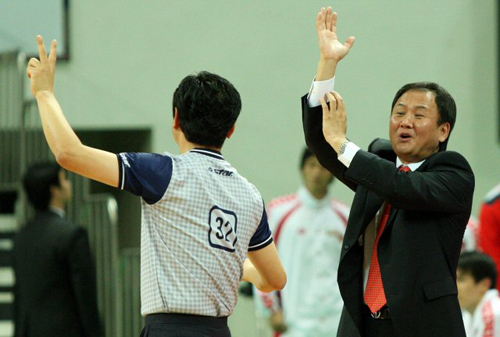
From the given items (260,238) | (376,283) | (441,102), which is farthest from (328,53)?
(376,283)

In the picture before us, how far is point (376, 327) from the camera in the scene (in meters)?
3.03

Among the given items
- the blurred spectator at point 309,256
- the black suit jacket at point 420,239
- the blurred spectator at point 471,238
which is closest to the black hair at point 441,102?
the black suit jacket at point 420,239

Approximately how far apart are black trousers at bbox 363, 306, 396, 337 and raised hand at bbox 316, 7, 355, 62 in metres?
0.80

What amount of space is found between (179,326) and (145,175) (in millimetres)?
425

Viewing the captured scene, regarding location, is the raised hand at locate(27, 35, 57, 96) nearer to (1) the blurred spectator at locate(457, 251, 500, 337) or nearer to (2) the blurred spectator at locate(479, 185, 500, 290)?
(1) the blurred spectator at locate(457, 251, 500, 337)

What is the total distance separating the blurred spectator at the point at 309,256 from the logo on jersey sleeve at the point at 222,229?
2443mm

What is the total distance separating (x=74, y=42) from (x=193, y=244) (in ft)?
16.6

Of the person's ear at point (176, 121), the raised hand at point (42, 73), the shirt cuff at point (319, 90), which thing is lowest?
the person's ear at point (176, 121)

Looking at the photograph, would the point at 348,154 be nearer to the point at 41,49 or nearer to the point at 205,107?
the point at 205,107

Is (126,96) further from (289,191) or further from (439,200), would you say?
(439,200)

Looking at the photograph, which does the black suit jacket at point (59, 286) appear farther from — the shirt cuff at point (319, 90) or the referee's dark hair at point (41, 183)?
the shirt cuff at point (319, 90)

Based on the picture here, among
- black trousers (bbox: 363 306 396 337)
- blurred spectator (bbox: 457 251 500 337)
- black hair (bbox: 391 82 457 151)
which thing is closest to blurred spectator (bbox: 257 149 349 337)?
blurred spectator (bbox: 457 251 500 337)

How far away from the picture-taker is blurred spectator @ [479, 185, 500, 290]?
570 cm

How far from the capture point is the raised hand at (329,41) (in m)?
3.09
